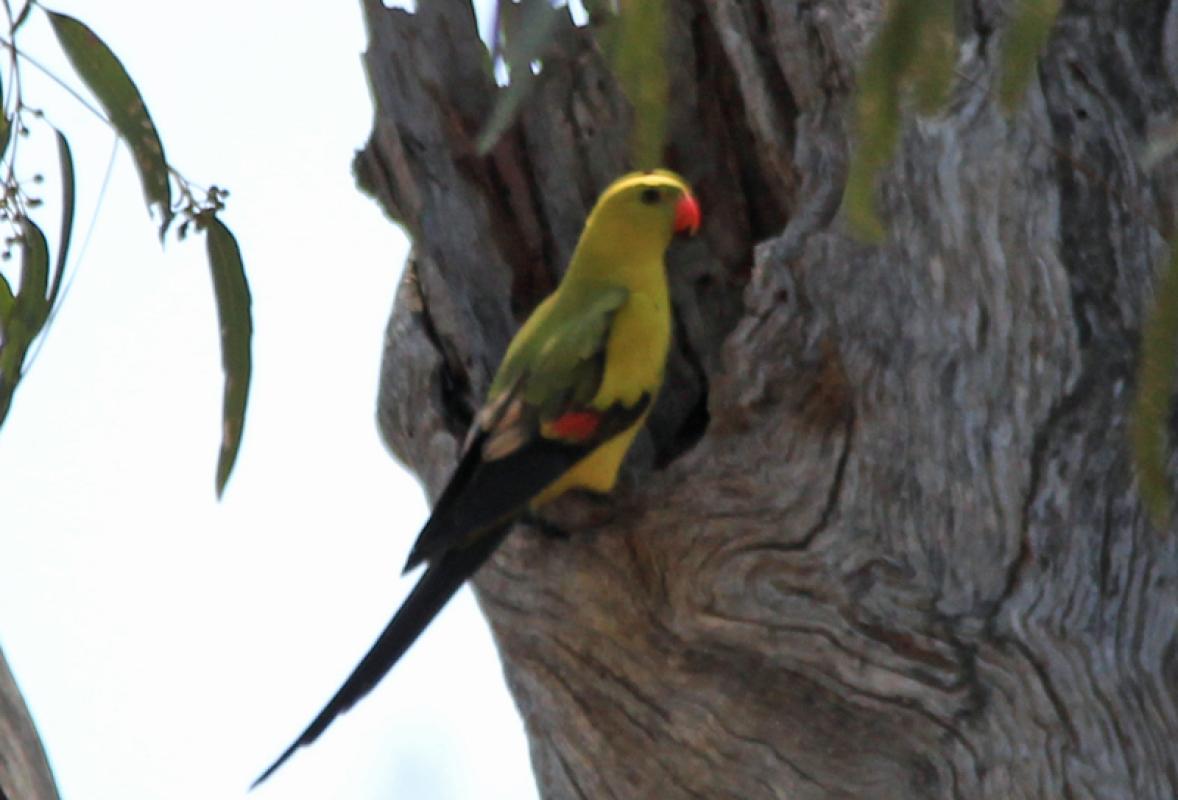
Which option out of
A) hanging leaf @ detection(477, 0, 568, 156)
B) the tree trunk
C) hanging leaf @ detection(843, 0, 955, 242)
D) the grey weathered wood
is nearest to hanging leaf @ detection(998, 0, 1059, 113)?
hanging leaf @ detection(843, 0, 955, 242)

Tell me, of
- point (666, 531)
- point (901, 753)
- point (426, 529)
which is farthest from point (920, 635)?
point (426, 529)

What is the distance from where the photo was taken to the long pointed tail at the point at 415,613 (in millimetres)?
2463

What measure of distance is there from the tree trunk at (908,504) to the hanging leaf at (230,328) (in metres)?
0.47

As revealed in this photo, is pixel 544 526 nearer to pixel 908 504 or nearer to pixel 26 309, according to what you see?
pixel 908 504

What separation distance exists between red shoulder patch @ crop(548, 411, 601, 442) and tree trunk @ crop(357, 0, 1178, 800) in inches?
3.9

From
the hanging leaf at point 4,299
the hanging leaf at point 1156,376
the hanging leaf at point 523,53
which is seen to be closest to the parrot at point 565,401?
the hanging leaf at point 523,53

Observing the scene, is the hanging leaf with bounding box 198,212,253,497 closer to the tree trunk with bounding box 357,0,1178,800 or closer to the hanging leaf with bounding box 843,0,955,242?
the tree trunk with bounding box 357,0,1178,800

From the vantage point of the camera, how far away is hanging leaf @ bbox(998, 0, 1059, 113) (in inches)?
60.5

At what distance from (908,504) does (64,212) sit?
4.14 ft

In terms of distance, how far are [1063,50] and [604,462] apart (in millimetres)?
886

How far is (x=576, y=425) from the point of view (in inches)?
103

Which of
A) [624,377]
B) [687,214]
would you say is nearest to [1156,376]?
[624,377]

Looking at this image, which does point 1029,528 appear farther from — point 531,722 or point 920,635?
point 531,722

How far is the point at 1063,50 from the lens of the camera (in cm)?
241
